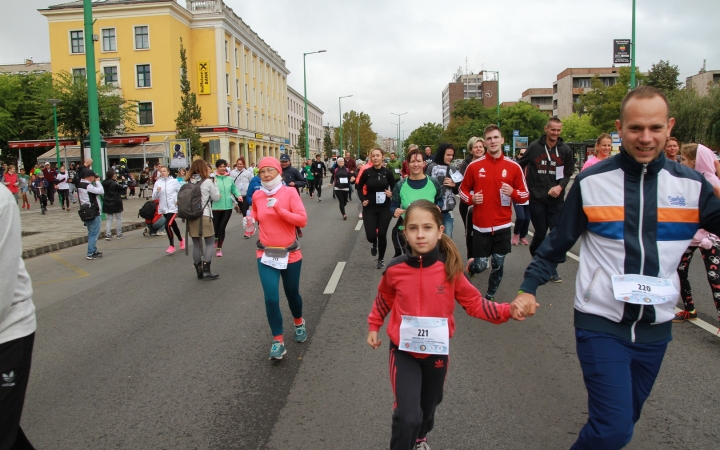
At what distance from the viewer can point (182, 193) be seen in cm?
910

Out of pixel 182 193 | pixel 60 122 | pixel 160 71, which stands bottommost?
pixel 182 193

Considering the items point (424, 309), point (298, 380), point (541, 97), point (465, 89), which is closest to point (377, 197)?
point (298, 380)

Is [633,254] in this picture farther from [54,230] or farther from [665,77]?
[665,77]

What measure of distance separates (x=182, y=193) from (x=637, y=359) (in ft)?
25.4

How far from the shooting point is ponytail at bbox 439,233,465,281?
312 centimetres

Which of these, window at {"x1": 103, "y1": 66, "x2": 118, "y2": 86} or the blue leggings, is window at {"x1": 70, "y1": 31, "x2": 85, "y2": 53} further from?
A: the blue leggings

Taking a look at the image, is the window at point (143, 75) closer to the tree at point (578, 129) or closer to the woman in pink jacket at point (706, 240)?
the tree at point (578, 129)

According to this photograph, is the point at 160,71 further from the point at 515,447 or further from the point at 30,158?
the point at 515,447

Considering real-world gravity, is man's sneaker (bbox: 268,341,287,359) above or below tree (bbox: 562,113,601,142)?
below

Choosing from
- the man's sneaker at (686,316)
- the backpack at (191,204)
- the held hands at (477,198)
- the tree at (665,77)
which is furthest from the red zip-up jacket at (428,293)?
the tree at (665,77)

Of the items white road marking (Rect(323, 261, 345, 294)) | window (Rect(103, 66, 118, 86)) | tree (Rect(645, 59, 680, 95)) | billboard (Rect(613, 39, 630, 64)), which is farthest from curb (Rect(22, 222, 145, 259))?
tree (Rect(645, 59, 680, 95))

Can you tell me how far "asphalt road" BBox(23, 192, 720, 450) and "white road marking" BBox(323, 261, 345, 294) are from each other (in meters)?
0.11

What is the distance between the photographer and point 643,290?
2518mm

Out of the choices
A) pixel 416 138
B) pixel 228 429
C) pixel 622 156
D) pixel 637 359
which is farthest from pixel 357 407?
pixel 416 138
